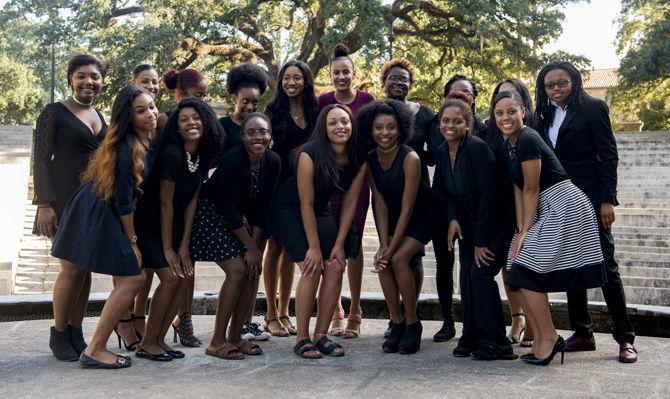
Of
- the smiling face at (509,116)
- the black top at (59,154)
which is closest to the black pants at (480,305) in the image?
the smiling face at (509,116)

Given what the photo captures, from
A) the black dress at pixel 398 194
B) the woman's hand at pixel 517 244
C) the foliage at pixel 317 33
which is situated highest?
the foliage at pixel 317 33

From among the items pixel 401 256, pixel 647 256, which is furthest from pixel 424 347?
pixel 647 256

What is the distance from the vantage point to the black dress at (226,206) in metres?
5.27

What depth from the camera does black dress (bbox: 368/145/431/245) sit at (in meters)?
5.60

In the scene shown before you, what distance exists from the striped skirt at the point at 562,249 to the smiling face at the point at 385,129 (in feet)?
3.77

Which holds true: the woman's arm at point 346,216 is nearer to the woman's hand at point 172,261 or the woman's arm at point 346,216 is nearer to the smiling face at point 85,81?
the woman's hand at point 172,261

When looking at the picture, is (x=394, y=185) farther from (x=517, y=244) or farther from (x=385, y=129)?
(x=517, y=244)

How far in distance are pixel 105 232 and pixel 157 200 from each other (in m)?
0.45

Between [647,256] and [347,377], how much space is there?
8.00 metres

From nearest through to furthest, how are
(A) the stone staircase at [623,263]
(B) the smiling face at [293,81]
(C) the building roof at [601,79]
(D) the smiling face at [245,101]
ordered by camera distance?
(D) the smiling face at [245,101]
(B) the smiling face at [293,81]
(A) the stone staircase at [623,263]
(C) the building roof at [601,79]

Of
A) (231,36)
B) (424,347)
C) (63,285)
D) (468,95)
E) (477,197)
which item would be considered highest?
(231,36)

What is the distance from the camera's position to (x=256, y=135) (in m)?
5.31

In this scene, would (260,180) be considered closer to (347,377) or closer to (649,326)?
(347,377)

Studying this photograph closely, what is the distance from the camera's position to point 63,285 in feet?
16.7
